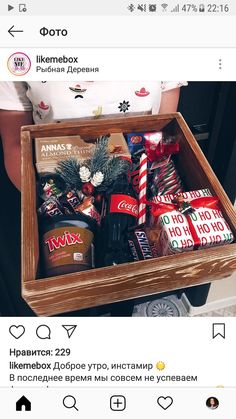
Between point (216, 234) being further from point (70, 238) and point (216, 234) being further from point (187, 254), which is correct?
point (70, 238)

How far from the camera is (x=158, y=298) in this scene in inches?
66.2

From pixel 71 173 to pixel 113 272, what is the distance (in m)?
0.23

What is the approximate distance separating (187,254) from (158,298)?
108cm

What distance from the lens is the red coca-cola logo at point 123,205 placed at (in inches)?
27.5

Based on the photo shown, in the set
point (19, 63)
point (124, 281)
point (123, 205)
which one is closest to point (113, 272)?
point (124, 281)

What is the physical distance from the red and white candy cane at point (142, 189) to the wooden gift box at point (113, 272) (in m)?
0.10

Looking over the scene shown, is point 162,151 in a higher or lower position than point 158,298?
higher
